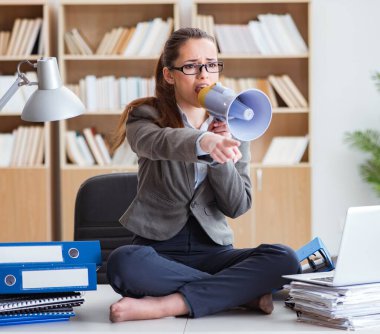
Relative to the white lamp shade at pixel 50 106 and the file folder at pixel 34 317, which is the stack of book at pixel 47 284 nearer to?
the file folder at pixel 34 317

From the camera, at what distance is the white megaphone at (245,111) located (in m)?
2.07

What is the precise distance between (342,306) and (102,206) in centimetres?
129

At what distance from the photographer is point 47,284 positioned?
6.73 ft

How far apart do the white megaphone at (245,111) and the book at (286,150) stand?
3098 mm

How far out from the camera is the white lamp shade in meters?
2.05

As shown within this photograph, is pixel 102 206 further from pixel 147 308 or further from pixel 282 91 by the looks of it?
pixel 282 91

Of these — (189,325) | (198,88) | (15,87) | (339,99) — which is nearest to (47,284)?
(189,325)

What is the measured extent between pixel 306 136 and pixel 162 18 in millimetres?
1223

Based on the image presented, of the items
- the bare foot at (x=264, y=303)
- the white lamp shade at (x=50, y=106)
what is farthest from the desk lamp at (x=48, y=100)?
the bare foot at (x=264, y=303)

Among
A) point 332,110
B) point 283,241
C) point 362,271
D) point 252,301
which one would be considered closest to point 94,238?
point 252,301

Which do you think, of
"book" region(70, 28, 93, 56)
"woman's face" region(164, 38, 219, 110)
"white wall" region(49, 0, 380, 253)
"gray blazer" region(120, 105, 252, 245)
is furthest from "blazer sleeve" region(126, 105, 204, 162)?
"white wall" region(49, 0, 380, 253)

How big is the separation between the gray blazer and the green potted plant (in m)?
2.76

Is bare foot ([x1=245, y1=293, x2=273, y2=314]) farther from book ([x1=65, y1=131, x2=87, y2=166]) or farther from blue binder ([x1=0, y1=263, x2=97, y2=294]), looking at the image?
book ([x1=65, y1=131, x2=87, y2=166])

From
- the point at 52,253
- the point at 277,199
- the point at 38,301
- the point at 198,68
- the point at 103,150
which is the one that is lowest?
the point at 277,199
